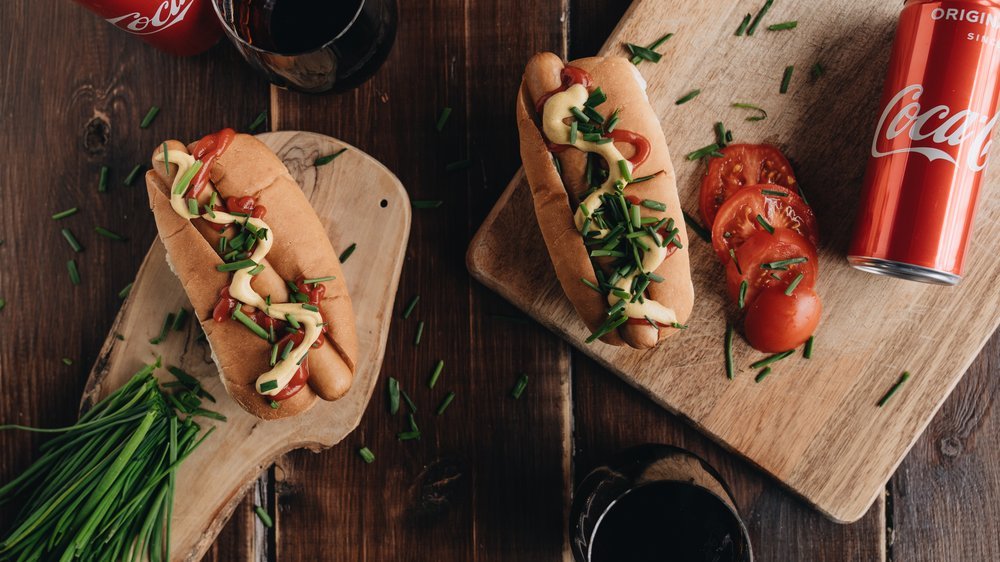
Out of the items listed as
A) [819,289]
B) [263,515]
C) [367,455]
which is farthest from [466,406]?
[819,289]

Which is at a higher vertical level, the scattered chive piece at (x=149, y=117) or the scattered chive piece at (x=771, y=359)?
the scattered chive piece at (x=149, y=117)

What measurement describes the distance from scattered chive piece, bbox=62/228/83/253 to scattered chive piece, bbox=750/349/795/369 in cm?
202

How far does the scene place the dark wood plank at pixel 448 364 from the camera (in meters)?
2.04

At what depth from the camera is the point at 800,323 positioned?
186 centimetres

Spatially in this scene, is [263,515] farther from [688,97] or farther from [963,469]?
[963,469]

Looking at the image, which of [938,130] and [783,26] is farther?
[783,26]

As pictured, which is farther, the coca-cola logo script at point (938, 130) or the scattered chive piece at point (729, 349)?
the scattered chive piece at point (729, 349)

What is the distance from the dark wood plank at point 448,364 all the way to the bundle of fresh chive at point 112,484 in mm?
343

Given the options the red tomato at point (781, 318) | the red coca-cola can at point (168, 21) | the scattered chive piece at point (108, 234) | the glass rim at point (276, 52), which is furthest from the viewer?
the scattered chive piece at point (108, 234)

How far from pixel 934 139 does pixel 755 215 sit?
Answer: 46 centimetres

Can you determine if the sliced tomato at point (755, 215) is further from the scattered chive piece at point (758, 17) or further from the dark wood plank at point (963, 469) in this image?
the dark wood plank at point (963, 469)

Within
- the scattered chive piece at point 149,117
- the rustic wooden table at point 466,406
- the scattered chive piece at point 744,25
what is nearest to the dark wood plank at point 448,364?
the rustic wooden table at point 466,406

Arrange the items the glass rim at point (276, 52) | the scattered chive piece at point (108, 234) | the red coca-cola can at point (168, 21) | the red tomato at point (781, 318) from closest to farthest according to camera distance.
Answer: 1. the glass rim at point (276, 52)
2. the red coca-cola can at point (168, 21)
3. the red tomato at point (781, 318)
4. the scattered chive piece at point (108, 234)

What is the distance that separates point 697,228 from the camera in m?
1.95
